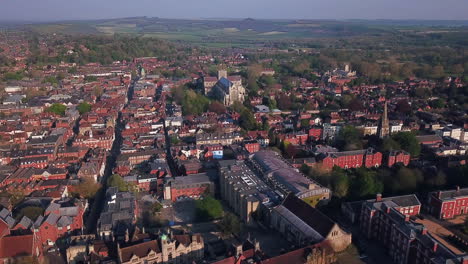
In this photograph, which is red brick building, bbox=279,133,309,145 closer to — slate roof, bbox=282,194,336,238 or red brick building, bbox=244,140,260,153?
red brick building, bbox=244,140,260,153

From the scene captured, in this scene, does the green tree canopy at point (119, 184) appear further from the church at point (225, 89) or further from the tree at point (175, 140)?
the church at point (225, 89)

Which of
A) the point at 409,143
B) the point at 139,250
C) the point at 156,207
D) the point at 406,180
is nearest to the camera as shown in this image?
the point at 139,250

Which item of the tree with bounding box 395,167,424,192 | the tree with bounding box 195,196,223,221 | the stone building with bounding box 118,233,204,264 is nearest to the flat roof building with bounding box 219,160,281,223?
the tree with bounding box 195,196,223,221

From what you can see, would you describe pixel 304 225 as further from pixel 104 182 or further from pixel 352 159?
pixel 104 182

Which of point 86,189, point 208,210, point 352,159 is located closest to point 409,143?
point 352,159

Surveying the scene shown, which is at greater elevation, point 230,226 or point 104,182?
point 230,226

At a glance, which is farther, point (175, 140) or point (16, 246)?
point (175, 140)

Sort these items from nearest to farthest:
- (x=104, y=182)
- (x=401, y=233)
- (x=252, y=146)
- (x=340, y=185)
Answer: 1. (x=401, y=233)
2. (x=340, y=185)
3. (x=104, y=182)
4. (x=252, y=146)
